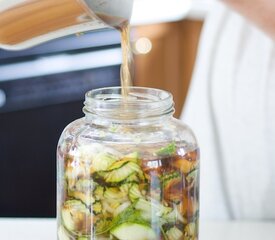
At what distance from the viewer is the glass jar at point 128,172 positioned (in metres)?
0.65

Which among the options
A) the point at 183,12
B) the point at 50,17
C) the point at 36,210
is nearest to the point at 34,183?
the point at 36,210

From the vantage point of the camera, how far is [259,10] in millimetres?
873

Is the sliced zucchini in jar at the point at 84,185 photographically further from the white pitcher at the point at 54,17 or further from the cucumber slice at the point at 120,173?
the white pitcher at the point at 54,17

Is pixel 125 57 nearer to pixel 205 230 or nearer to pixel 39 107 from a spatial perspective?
pixel 205 230

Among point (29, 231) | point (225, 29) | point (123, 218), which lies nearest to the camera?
point (123, 218)

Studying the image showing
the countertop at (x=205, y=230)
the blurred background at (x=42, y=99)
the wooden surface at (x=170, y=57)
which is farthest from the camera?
the wooden surface at (x=170, y=57)

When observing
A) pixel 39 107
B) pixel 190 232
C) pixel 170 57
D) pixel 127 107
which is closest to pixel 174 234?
pixel 190 232

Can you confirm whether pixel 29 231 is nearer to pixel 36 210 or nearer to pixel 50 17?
pixel 50 17

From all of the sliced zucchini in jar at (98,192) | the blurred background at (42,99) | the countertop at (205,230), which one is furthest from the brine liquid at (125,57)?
the blurred background at (42,99)

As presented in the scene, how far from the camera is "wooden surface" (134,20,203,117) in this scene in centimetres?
207

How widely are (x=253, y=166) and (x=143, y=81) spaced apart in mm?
1041

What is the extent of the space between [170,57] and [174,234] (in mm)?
1501

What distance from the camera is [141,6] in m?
1.95

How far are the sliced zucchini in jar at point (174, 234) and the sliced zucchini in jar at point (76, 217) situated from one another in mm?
75
